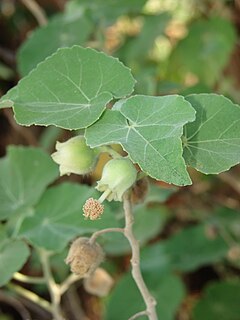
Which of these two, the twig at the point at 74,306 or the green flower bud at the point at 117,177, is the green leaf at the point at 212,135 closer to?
the green flower bud at the point at 117,177

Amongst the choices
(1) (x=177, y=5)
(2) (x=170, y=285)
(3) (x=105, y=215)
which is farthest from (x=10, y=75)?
(3) (x=105, y=215)

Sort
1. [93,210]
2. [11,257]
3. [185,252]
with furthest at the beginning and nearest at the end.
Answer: [185,252], [11,257], [93,210]

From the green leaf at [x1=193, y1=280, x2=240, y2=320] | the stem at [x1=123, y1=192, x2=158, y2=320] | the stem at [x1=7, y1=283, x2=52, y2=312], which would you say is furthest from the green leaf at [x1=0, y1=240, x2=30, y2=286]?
the green leaf at [x1=193, y1=280, x2=240, y2=320]

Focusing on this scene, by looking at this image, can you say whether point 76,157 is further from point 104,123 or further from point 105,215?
point 105,215

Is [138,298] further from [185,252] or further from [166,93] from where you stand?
[166,93]

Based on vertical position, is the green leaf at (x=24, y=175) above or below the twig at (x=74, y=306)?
above

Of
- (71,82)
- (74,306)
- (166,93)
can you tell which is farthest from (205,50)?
(71,82)

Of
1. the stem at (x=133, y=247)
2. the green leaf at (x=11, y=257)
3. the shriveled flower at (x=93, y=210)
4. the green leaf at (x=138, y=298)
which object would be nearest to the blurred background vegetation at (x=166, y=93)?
the green leaf at (x=138, y=298)

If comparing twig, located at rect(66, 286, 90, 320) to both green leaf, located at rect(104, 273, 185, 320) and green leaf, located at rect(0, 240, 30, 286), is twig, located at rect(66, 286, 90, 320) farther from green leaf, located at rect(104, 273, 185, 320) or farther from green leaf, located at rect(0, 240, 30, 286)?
green leaf, located at rect(0, 240, 30, 286)
